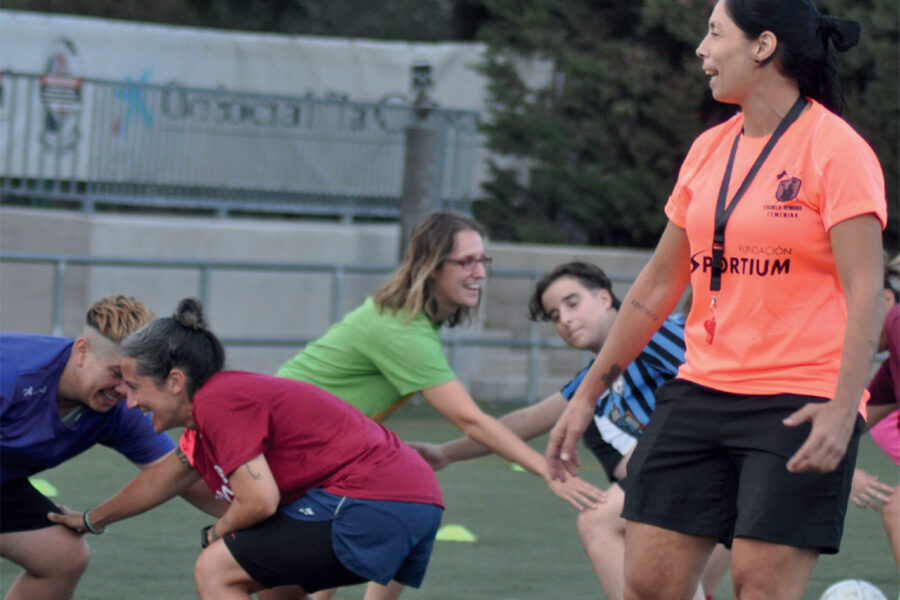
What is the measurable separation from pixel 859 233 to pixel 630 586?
1075 millimetres

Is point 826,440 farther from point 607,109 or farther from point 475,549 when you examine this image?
point 607,109

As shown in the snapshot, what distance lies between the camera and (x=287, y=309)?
12305 mm

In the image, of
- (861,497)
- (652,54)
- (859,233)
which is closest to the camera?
(859,233)

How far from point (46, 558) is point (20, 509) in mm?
176

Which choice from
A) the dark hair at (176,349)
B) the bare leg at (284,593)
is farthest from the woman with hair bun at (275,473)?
the bare leg at (284,593)

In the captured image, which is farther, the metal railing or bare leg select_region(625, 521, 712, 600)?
the metal railing

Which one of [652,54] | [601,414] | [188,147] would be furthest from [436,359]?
[652,54]

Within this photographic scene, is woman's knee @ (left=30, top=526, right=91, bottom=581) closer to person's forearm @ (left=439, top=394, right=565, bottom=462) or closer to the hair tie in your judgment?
person's forearm @ (left=439, top=394, right=565, bottom=462)

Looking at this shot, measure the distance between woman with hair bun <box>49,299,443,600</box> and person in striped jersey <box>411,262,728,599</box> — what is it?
31.9 inches

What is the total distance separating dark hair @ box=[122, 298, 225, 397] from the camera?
3850 mm

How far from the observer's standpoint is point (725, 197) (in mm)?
3400

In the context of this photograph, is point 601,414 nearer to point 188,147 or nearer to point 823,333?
point 823,333

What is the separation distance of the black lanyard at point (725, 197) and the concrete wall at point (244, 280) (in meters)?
8.08

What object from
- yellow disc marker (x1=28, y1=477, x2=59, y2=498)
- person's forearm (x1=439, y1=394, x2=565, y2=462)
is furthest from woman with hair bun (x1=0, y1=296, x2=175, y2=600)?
yellow disc marker (x1=28, y1=477, x2=59, y2=498)
